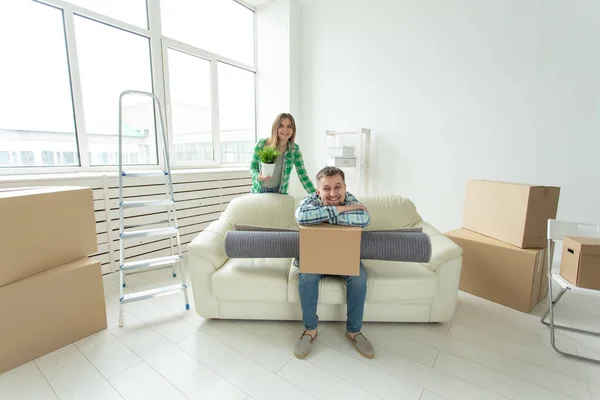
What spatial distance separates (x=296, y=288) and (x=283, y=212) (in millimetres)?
727

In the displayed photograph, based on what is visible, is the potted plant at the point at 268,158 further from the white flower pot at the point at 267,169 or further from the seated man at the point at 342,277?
the seated man at the point at 342,277

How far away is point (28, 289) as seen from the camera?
147 cm

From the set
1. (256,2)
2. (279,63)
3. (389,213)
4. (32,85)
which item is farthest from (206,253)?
(256,2)

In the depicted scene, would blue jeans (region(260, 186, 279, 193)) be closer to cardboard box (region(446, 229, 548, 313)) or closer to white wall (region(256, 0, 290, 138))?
cardboard box (region(446, 229, 548, 313))

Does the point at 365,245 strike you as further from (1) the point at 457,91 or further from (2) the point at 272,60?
(2) the point at 272,60

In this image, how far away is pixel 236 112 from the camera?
4094mm

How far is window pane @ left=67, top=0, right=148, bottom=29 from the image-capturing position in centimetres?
248

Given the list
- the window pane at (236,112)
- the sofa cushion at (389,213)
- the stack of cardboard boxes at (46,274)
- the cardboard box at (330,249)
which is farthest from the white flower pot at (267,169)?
the window pane at (236,112)

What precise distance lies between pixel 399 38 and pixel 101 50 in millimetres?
2993

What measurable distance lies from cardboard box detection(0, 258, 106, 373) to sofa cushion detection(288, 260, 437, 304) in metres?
1.17

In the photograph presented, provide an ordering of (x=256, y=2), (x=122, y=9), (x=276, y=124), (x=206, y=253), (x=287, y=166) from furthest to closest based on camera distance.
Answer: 1. (x=256, y=2)
2. (x=122, y=9)
3. (x=287, y=166)
4. (x=276, y=124)
5. (x=206, y=253)

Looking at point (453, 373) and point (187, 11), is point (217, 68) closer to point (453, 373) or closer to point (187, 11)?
point (187, 11)

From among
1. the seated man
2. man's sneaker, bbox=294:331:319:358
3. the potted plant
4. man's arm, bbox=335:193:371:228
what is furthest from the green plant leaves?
man's sneaker, bbox=294:331:319:358

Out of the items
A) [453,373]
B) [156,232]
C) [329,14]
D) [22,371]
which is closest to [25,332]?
[22,371]
